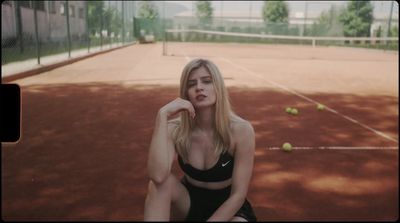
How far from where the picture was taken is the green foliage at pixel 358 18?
4325cm

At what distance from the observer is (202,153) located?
2.43 meters

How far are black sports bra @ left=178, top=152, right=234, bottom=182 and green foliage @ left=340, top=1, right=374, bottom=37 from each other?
4516 centimetres

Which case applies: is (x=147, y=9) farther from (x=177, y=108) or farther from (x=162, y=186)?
(x=162, y=186)

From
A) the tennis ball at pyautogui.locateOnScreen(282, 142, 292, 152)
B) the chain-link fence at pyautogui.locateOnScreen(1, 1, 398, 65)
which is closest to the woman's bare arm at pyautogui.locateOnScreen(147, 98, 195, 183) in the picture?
the tennis ball at pyautogui.locateOnScreen(282, 142, 292, 152)

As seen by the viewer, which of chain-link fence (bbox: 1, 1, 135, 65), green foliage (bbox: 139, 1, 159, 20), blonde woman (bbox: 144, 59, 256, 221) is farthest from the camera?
green foliage (bbox: 139, 1, 159, 20)

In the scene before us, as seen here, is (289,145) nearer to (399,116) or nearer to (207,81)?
(207,81)

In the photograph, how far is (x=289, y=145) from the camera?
4.96m

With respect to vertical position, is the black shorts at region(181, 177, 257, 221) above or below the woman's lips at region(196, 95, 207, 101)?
below

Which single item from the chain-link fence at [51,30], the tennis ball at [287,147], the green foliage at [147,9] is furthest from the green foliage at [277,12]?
the tennis ball at [287,147]

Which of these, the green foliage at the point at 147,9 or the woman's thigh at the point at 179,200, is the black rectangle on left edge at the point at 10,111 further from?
the green foliage at the point at 147,9

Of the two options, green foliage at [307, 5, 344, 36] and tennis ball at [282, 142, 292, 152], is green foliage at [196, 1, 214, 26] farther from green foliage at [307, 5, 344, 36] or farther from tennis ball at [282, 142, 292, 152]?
tennis ball at [282, 142, 292, 152]

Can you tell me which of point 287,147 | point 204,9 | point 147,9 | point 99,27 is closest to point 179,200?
point 287,147

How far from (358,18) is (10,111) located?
4684 cm

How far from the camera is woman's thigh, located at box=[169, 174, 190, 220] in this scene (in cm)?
233
